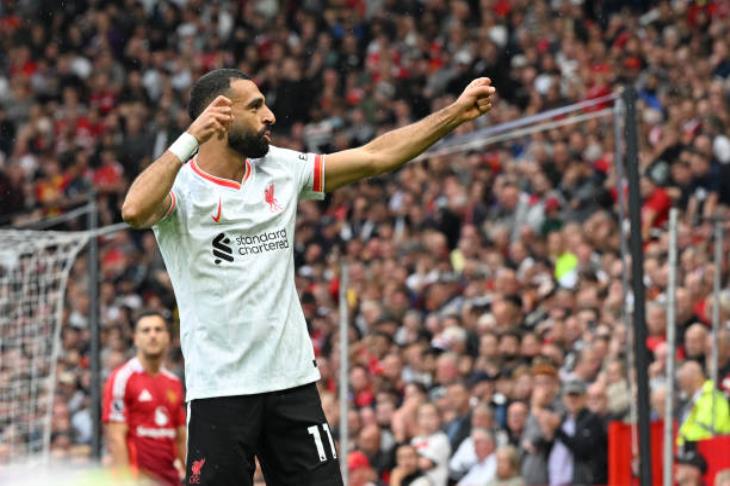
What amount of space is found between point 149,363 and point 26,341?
4249mm

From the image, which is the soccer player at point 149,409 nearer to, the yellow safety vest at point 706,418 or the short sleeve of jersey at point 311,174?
the yellow safety vest at point 706,418

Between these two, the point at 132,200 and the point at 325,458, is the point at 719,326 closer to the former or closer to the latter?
the point at 325,458

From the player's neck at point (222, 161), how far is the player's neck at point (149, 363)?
4.70 meters

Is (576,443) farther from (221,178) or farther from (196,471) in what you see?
(221,178)

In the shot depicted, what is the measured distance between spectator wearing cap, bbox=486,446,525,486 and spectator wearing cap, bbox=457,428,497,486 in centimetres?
20

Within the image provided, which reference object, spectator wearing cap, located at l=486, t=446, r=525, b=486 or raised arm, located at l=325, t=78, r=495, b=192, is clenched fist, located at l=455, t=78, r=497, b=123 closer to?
raised arm, located at l=325, t=78, r=495, b=192

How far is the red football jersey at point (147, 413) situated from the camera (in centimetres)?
1073

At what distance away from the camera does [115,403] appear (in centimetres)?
1070

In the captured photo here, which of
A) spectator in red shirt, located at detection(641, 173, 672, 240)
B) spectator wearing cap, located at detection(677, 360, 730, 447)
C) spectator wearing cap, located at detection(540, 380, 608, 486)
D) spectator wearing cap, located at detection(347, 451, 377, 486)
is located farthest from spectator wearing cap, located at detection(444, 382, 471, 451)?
spectator in red shirt, located at detection(641, 173, 672, 240)

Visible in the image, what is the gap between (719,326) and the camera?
11.2m

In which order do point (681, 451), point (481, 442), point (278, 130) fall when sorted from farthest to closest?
point (278, 130) < point (481, 442) < point (681, 451)

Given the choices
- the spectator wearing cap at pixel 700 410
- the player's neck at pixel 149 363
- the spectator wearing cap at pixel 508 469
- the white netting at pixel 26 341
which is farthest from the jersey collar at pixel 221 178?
the white netting at pixel 26 341

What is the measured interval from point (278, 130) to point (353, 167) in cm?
1490

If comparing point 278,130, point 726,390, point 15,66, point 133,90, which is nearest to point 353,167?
point 726,390
